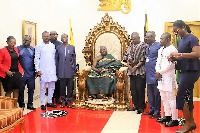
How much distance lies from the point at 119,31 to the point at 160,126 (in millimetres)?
3120

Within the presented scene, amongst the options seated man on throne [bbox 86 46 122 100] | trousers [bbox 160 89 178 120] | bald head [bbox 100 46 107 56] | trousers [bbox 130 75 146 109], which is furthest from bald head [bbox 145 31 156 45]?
bald head [bbox 100 46 107 56]

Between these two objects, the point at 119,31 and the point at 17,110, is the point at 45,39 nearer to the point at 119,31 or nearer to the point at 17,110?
the point at 119,31

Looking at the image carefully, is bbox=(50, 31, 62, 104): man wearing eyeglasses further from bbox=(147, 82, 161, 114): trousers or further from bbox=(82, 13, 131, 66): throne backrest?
bbox=(147, 82, 161, 114): trousers

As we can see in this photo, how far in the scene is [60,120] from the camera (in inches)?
199

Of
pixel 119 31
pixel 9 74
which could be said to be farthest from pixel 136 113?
pixel 9 74

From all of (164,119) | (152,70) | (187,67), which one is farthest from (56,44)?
(187,67)

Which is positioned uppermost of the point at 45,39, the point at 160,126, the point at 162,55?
the point at 45,39

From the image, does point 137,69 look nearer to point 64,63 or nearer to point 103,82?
point 103,82

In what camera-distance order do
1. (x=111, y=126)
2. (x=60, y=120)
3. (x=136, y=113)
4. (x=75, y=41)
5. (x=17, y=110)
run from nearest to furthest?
(x=17, y=110) → (x=111, y=126) → (x=60, y=120) → (x=136, y=113) → (x=75, y=41)

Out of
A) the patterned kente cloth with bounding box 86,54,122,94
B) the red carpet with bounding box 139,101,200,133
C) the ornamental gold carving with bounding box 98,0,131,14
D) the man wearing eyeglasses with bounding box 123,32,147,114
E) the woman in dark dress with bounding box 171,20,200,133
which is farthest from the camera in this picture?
the ornamental gold carving with bounding box 98,0,131,14

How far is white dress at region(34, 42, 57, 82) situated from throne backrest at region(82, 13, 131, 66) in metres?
1.23

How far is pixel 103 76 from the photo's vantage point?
20.2 ft

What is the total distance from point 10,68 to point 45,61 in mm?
831

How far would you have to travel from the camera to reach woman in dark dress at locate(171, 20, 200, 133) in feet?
12.6
